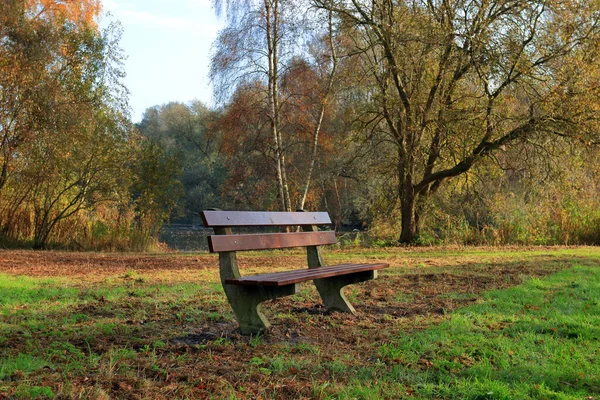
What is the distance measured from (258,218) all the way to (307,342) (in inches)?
47.0

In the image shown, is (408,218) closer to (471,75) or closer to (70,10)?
(471,75)

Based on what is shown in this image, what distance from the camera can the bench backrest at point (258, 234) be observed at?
4438 millimetres

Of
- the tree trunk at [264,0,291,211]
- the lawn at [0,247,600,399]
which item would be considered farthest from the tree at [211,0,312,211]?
the lawn at [0,247,600,399]

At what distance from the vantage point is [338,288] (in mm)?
5629

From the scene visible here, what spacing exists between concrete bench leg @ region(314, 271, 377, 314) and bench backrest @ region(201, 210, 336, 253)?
42 centimetres

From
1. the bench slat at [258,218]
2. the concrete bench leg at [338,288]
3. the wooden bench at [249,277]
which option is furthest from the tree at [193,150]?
the wooden bench at [249,277]

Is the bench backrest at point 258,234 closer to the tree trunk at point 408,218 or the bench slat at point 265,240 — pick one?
the bench slat at point 265,240

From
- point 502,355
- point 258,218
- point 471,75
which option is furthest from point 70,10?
point 502,355

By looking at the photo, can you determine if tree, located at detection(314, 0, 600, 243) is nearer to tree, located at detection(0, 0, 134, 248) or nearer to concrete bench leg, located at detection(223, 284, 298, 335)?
tree, located at detection(0, 0, 134, 248)

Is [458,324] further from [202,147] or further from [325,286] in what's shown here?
[202,147]

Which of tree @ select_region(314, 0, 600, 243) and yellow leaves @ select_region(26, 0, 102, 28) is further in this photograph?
yellow leaves @ select_region(26, 0, 102, 28)

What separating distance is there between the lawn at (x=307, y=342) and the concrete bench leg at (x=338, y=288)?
0.14 metres

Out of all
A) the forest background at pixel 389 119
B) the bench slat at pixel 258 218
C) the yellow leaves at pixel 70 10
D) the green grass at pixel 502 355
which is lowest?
the green grass at pixel 502 355

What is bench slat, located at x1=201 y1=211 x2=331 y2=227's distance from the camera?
4.45 m
